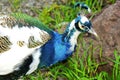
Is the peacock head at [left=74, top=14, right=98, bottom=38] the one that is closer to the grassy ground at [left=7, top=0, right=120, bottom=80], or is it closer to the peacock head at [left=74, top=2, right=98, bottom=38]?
the peacock head at [left=74, top=2, right=98, bottom=38]

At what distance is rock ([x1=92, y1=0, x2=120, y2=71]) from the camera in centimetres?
338

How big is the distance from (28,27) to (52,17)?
3.23 feet

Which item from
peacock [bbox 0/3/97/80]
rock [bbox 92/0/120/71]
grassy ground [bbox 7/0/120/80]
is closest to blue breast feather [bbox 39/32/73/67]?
peacock [bbox 0/3/97/80]

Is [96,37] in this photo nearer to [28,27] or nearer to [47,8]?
[28,27]

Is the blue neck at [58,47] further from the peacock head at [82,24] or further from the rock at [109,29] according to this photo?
the rock at [109,29]

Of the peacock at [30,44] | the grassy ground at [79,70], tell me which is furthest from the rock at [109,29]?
the peacock at [30,44]

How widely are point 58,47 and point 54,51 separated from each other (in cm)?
4

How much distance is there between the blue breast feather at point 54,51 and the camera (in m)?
3.18

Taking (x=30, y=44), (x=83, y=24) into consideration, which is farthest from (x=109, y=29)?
(x=30, y=44)

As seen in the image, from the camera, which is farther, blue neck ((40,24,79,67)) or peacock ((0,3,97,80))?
blue neck ((40,24,79,67))

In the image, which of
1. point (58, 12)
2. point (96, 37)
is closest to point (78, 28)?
point (96, 37)

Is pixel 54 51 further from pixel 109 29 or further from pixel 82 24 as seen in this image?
pixel 109 29

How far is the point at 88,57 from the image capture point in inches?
133

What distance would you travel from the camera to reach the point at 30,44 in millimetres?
3080
